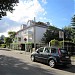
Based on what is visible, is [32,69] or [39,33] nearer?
[32,69]

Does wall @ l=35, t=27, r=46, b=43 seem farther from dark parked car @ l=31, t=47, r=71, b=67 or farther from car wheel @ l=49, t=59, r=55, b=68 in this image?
car wheel @ l=49, t=59, r=55, b=68

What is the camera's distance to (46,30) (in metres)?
49.0

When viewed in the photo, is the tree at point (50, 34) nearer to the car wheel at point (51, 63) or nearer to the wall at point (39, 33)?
the wall at point (39, 33)

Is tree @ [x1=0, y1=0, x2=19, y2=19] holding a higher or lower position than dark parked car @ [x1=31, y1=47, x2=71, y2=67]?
higher

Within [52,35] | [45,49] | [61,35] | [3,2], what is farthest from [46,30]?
[3,2]

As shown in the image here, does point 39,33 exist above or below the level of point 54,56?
above

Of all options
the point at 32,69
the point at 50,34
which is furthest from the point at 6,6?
the point at 50,34

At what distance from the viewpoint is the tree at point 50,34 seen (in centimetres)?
4695

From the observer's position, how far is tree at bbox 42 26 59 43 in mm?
46950

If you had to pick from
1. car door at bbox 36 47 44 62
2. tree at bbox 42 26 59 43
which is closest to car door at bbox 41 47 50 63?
car door at bbox 36 47 44 62

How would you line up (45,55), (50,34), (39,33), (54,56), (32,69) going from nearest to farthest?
(32,69) → (54,56) → (45,55) → (50,34) → (39,33)

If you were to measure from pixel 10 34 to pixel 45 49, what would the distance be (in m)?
56.6

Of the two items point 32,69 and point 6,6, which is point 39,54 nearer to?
point 32,69

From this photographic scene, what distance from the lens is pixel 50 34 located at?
47531 millimetres
